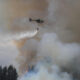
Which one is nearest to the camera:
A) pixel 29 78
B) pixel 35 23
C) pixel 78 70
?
pixel 35 23

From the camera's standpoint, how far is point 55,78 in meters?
36.2

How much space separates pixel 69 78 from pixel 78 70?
132 inches

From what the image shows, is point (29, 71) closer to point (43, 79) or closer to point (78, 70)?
point (43, 79)

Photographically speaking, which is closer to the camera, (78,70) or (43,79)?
(43,79)

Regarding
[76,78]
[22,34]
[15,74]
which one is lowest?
[76,78]

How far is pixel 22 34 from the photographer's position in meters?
33.8

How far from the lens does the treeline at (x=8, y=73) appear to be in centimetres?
3722

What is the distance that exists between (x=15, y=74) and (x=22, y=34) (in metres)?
9.85

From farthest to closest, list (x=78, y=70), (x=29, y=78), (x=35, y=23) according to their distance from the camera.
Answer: (x=78, y=70)
(x=29, y=78)
(x=35, y=23)

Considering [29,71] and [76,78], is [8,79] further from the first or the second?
[76,78]

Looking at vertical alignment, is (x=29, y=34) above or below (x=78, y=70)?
above

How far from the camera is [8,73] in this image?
38438 millimetres

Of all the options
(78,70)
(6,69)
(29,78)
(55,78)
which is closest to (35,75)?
(29,78)

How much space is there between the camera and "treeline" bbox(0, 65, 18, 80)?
122ft
